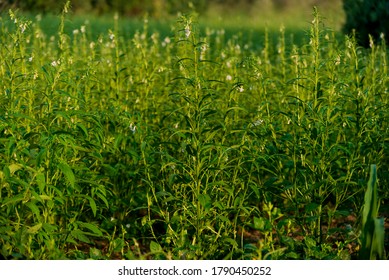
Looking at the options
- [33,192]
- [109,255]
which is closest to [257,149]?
[109,255]

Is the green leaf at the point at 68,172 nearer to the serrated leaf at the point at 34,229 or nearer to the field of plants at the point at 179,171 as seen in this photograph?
the field of plants at the point at 179,171

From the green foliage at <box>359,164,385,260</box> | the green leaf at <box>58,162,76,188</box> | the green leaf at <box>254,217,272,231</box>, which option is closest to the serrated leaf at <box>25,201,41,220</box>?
the green leaf at <box>58,162,76,188</box>

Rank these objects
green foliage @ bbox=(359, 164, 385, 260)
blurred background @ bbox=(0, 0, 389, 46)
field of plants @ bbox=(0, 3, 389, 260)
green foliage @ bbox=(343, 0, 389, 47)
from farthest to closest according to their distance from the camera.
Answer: blurred background @ bbox=(0, 0, 389, 46)
green foliage @ bbox=(343, 0, 389, 47)
field of plants @ bbox=(0, 3, 389, 260)
green foliage @ bbox=(359, 164, 385, 260)

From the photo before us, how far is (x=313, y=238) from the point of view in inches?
180

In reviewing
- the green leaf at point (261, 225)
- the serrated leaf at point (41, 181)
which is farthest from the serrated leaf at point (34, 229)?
the green leaf at point (261, 225)

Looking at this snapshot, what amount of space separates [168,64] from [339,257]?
3666 millimetres

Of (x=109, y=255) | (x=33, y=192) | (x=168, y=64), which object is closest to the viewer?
(x=33, y=192)

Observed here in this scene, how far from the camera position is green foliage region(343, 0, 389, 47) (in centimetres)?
1170

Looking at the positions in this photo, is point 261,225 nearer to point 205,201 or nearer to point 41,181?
point 205,201

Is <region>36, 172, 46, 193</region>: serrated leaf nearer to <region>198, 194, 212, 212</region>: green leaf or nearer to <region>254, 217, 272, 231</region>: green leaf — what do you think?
<region>198, 194, 212, 212</region>: green leaf

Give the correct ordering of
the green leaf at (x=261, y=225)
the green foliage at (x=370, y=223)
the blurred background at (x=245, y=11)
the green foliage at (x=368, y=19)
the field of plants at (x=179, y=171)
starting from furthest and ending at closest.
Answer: the blurred background at (x=245, y=11) < the green foliage at (x=368, y=19) < the green leaf at (x=261, y=225) < the field of plants at (x=179, y=171) < the green foliage at (x=370, y=223)

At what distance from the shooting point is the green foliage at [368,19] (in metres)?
11.7

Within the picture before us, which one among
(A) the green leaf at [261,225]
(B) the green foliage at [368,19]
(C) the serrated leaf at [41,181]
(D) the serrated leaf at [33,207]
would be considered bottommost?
(A) the green leaf at [261,225]

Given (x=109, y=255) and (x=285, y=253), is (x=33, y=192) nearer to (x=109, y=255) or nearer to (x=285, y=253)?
(x=109, y=255)
